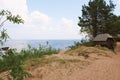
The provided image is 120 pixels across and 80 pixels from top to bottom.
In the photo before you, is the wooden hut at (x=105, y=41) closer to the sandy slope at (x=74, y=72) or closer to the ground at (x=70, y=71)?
the ground at (x=70, y=71)

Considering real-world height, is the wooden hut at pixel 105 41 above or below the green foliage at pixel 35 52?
above

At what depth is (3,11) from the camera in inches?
222

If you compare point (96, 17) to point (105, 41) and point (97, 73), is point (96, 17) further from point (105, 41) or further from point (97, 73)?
point (97, 73)

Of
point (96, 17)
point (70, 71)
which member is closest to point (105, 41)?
point (96, 17)

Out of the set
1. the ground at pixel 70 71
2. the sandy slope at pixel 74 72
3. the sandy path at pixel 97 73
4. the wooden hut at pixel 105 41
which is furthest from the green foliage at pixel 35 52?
the wooden hut at pixel 105 41

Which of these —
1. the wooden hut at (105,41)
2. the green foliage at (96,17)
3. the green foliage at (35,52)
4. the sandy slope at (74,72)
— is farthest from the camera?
the green foliage at (96,17)

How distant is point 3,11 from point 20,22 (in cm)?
46

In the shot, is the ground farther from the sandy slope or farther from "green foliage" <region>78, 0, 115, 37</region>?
"green foliage" <region>78, 0, 115, 37</region>

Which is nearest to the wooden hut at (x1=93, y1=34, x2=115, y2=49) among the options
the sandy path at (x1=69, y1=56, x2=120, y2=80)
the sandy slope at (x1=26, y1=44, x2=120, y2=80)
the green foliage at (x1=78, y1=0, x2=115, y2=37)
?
the green foliage at (x1=78, y1=0, x2=115, y2=37)

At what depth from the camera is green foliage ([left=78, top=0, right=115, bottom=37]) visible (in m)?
49.0

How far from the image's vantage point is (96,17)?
49844 millimetres

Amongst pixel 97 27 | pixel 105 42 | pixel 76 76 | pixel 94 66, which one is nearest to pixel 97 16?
pixel 97 27

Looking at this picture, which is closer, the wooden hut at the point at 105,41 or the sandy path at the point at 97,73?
the sandy path at the point at 97,73

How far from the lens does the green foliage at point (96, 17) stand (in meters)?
49.0
